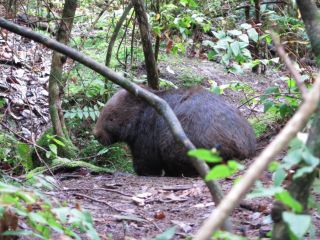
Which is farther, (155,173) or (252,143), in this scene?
(155,173)

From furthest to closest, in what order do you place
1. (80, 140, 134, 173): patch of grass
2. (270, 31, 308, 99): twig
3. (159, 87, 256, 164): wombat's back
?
(80, 140, 134, 173): patch of grass < (159, 87, 256, 164): wombat's back < (270, 31, 308, 99): twig

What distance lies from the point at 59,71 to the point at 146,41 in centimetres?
108

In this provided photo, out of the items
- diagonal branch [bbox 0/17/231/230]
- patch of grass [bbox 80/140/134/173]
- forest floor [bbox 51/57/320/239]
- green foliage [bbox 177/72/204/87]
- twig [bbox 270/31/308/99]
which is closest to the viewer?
twig [bbox 270/31/308/99]

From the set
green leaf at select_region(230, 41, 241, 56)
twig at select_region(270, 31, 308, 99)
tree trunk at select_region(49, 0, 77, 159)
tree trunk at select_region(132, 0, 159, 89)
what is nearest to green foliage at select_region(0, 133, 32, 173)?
tree trunk at select_region(49, 0, 77, 159)

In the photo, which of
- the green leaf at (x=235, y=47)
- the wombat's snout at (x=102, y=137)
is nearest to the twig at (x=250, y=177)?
the green leaf at (x=235, y=47)

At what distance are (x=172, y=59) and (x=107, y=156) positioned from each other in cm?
312

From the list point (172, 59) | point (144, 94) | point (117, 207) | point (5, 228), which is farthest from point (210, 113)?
point (172, 59)

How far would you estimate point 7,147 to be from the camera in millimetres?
5930

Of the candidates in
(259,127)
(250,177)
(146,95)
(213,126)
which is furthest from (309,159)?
(259,127)

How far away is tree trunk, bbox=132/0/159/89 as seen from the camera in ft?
20.6

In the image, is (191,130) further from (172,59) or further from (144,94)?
(172,59)

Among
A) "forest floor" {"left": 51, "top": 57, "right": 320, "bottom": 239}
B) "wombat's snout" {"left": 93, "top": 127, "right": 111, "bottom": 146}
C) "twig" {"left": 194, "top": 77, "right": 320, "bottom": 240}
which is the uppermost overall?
"twig" {"left": 194, "top": 77, "right": 320, "bottom": 240}

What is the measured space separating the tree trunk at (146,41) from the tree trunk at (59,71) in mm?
752

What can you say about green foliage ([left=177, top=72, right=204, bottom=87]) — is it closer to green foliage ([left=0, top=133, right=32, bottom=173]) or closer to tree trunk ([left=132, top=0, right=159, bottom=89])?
tree trunk ([left=132, top=0, right=159, bottom=89])
